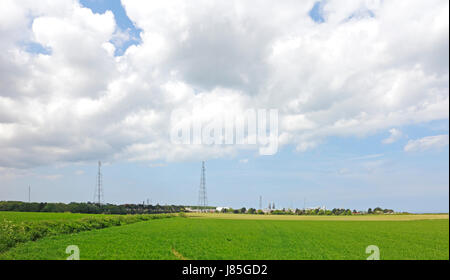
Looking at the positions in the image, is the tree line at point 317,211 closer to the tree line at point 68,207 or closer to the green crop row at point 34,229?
the tree line at point 68,207

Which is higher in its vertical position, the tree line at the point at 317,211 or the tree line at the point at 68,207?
the tree line at the point at 68,207

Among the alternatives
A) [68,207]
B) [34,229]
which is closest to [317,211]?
[68,207]

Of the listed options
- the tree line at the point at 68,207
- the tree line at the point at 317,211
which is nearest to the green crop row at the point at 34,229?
the tree line at the point at 68,207

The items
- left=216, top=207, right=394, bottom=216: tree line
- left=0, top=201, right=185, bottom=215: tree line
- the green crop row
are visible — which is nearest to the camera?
the green crop row

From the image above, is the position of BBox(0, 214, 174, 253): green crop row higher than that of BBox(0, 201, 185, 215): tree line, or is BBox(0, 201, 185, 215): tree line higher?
BBox(0, 214, 174, 253): green crop row

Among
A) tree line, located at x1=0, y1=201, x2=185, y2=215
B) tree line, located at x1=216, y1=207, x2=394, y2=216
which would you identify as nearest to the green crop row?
tree line, located at x1=0, y1=201, x2=185, y2=215

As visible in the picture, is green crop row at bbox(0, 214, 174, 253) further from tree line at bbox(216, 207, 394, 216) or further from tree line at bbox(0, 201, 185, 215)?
tree line at bbox(216, 207, 394, 216)

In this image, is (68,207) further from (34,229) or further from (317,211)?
(317,211)

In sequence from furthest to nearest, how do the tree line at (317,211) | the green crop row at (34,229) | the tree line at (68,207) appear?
1. the tree line at (317,211)
2. the tree line at (68,207)
3. the green crop row at (34,229)

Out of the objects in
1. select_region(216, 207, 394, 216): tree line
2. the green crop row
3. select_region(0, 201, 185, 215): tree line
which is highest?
the green crop row

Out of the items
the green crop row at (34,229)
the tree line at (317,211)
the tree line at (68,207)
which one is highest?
the green crop row at (34,229)
